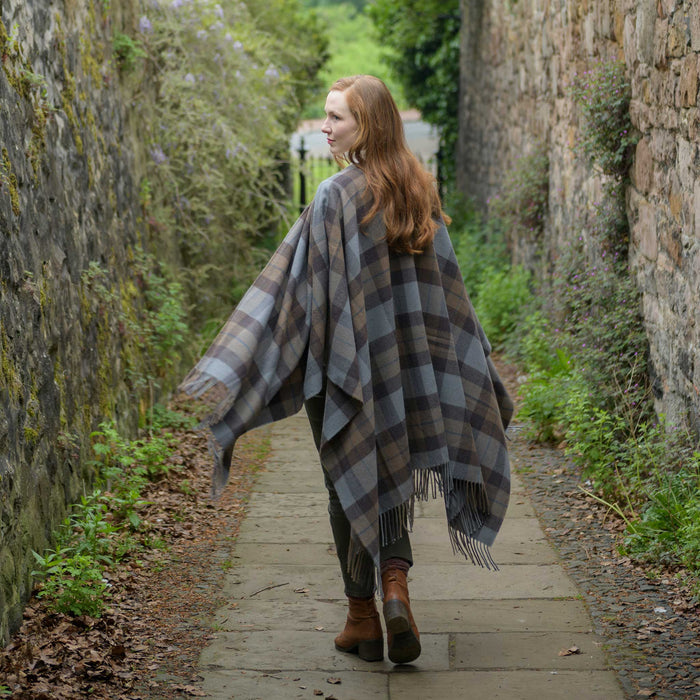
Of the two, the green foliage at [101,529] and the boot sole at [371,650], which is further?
the green foliage at [101,529]

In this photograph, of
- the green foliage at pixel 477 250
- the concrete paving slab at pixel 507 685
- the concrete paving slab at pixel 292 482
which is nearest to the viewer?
the concrete paving slab at pixel 507 685

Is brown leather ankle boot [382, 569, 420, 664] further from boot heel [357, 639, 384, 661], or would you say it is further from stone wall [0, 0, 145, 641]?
stone wall [0, 0, 145, 641]

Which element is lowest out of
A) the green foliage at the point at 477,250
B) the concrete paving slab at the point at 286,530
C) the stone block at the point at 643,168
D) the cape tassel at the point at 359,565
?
the green foliage at the point at 477,250

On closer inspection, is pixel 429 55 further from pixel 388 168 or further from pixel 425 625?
pixel 425 625

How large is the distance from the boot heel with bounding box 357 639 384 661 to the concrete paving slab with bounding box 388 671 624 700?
111 millimetres

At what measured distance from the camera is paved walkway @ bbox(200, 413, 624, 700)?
301 centimetres

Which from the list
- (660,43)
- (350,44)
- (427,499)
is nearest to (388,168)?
(427,499)

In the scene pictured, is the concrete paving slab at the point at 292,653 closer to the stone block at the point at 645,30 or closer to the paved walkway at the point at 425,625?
the paved walkway at the point at 425,625

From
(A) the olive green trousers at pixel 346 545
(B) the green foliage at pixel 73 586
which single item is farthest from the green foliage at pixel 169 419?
(A) the olive green trousers at pixel 346 545

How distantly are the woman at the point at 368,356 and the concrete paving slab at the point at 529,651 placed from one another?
226 mm

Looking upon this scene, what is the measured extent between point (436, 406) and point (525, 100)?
20.2ft

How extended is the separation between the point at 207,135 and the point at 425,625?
4865 mm

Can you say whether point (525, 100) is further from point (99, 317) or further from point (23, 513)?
point (23, 513)

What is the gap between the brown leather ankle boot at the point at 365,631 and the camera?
10.5ft
